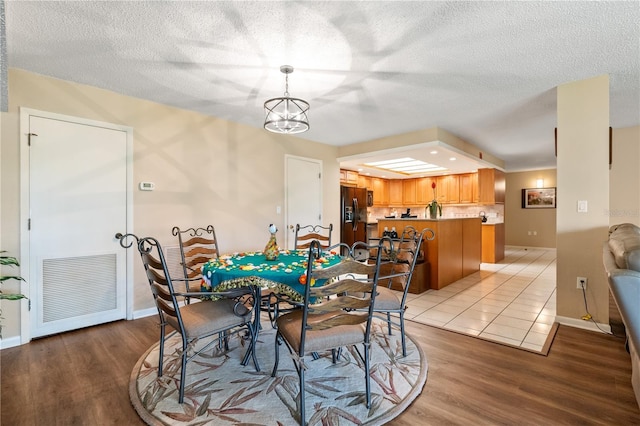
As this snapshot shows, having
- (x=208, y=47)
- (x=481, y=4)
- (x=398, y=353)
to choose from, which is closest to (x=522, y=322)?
(x=398, y=353)

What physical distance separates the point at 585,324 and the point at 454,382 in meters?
1.81

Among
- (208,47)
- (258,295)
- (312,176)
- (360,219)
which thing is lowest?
(258,295)

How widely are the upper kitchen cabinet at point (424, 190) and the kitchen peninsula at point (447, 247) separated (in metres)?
2.57

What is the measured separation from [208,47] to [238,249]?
2.51 m

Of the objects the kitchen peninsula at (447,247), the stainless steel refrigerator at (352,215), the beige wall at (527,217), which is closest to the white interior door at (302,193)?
the stainless steel refrigerator at (352,215)

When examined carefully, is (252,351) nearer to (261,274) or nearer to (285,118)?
(261,274)

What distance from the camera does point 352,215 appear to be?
646 centimetres

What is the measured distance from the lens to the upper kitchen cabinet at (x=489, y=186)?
6.40 meters

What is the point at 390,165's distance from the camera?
6.21 m

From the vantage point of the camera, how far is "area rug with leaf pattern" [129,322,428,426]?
1610 mm

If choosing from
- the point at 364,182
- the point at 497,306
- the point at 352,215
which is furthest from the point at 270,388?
the point at 364,182

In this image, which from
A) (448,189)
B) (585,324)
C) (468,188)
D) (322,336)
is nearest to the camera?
(322,336)

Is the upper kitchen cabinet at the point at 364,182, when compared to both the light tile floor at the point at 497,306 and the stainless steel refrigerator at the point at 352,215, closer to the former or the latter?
the stainless steel refrigerator at the point at 352,215

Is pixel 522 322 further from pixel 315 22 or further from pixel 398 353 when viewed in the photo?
pixel 315 22
